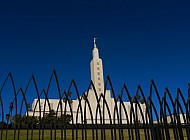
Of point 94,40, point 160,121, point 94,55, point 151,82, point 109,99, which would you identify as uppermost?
point 94,40

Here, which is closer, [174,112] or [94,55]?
[174,112]

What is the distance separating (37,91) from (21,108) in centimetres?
86

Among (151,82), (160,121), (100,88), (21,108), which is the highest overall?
(100,88)

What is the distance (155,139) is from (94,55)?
347ft

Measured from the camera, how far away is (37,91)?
429cm

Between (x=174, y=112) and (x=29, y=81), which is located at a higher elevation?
(x=29, y=81)

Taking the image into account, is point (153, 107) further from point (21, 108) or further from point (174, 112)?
point (21, 108)

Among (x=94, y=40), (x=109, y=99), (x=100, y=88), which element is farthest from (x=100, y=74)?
(x=109, y=99)

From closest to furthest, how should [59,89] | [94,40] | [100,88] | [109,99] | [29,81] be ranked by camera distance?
[59,89]
[29,81]
[109,99]
[100,88]
[94,40]

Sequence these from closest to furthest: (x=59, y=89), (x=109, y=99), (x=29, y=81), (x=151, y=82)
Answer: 1. (x=59, y=89)
2. (x=151, y=82)
3. (x=29, y=81)
4. (x=109, y=99)

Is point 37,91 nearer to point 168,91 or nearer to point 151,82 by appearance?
point 151,82

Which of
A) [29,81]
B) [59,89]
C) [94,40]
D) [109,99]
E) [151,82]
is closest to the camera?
[59,89]

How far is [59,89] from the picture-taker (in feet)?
13.5

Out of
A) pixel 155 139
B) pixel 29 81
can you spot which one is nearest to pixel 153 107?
pixel 155 139
